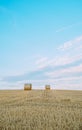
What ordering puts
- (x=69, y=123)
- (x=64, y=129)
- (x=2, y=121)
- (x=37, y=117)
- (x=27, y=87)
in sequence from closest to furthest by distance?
(x=64, y=129) < (x=69, y=123) < (x=2, y=121) < (x=37, y=117) < (x=27, y=87)

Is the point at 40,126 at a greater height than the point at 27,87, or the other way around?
the point at 27,87

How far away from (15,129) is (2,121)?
3.05ft

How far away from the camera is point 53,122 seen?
6.07 meters

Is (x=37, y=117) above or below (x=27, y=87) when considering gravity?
below

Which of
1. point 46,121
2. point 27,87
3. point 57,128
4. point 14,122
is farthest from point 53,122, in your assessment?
point 27,87

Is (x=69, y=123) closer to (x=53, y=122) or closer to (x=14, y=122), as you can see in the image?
(x=53, y=122)

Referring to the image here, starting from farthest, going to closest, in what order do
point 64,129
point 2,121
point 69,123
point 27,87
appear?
1. point 27,87
2. point 2,121
3. point 69,123
4. point 64,129

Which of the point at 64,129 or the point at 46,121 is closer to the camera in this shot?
the point at 64,129

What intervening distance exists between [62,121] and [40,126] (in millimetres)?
811

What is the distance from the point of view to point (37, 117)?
681 centimetres

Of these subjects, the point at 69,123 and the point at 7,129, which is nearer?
the point at 7,129

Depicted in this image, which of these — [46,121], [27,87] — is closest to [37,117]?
[46,121]

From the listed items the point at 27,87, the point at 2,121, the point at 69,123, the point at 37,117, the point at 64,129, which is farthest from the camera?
the point at 27,87

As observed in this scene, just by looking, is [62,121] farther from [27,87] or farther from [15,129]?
[27,87]
